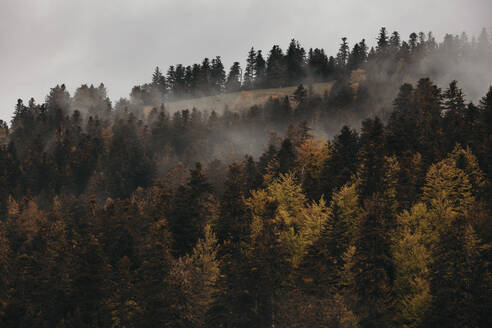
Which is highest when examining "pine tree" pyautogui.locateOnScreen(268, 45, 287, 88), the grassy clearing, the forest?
"pine tree" pyautogui.locateOnScreen(268, 45, 287, 88)

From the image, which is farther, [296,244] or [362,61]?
[362,61]

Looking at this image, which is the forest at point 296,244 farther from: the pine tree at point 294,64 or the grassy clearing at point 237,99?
the pine tree at point 294,64

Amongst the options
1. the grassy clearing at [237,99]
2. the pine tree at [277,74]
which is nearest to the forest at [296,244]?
the grassy clearing at [237,99]

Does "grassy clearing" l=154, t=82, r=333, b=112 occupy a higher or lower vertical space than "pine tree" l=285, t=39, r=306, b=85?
lower

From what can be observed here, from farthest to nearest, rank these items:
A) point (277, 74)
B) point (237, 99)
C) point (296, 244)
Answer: point (277, 74)
point (237, 99)
point (296, 244)

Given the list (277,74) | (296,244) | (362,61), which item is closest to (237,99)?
(277,74)

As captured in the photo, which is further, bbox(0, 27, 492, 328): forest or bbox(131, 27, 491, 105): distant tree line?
bbox(131, 27, 491, 105): distant tree line

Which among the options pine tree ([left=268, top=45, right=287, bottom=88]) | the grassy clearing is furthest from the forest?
pine tree ([left=268, top=45, right=287, bottom=88])

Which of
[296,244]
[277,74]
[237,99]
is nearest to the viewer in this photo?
[296,244]

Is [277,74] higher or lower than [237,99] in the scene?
higher

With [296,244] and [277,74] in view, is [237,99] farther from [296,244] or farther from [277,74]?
[296,244]

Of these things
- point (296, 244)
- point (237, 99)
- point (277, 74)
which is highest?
point (277, 74)

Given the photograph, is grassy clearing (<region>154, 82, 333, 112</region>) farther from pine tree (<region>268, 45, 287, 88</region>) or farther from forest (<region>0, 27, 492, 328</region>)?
forest (<region>0, 27, 492, 328</region>)

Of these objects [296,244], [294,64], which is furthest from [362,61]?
[296,244]
